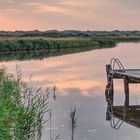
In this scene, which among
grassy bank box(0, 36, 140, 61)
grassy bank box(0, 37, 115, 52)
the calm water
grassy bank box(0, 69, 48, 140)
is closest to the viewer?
grassy bank box(0, 69, 48, 140)

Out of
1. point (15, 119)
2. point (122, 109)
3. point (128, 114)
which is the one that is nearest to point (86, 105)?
point (122, 109)

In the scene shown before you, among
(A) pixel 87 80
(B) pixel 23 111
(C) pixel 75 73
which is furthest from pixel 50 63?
(B) pixel 23 111

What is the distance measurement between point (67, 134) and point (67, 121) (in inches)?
81.6

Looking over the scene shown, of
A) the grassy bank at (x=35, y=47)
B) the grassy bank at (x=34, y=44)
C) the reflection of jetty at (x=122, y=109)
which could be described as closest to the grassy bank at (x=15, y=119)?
the reflection of jetty at (x=122, y=109)

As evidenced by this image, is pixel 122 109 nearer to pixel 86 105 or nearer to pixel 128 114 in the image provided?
pixel 128 114

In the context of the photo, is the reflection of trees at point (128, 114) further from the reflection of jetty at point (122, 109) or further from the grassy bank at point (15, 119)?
the grassy bank at point (15, 119)

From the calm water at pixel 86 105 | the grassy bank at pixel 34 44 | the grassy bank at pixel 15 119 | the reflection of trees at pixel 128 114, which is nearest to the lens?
the grassy bank at pixel 15 119

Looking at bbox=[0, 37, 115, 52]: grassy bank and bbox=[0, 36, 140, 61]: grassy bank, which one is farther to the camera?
bbox=[0, 37, 115, 52]: grassy bank

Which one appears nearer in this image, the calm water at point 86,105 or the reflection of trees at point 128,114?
the calm water at point 86,105

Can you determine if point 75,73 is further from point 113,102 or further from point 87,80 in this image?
point 113,102

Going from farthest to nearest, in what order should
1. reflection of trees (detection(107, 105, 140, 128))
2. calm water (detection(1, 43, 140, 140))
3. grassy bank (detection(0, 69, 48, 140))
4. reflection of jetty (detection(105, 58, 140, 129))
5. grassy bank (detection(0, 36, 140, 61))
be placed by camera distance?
grassy bank (detection(0, 36, 140, 61)) → reflection of jetty (detection(105, 58, 140, 129)) → reflection of trees (detection(107, 105, 140, 128)) → calm water (detection(1, 43, 140, 140)) → grassy bank (detection(0, 69, 48, 140))

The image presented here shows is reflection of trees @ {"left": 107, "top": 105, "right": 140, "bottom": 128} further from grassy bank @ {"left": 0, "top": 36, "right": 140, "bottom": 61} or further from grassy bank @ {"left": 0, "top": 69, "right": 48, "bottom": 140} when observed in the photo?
grassy bank @ {"left": 0, "top": 36, "right": 140, "bottom": 61}

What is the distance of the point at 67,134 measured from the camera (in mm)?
16578

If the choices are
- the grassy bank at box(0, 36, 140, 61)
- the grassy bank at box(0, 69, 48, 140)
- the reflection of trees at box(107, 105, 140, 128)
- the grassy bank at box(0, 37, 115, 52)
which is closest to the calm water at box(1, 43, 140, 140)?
the reflection of trees at box(107, 105, 140, 128)
